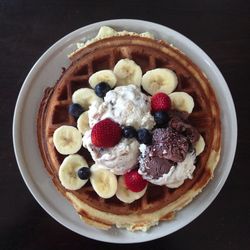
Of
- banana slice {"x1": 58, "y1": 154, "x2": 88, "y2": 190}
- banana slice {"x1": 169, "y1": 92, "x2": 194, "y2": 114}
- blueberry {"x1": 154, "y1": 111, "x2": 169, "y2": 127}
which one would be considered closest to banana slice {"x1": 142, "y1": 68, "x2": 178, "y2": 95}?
banana slice {"x1": 169, "y1": 92, "x2": 194, "y2": 114}

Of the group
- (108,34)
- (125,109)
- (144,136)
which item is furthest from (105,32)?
(144,136)

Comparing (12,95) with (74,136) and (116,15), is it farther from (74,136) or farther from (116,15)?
(116,15)

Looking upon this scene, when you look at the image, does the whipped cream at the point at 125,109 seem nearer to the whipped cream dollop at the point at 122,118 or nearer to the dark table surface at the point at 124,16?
A: the whipped cream dollop at the point at 122,118

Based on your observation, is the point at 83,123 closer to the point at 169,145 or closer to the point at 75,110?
the point at 75,110

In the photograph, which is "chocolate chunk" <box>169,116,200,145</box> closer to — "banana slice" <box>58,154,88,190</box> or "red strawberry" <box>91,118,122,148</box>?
"red strawberry" <box>91,118,122,148</box>

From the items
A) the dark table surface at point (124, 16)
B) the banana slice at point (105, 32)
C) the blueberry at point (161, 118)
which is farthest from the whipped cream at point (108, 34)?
the blueberry at point (161, 118)
